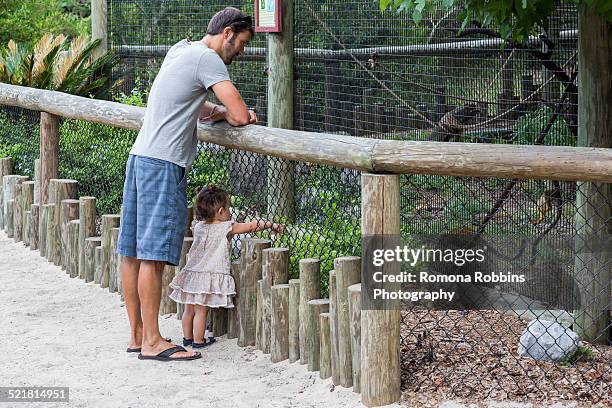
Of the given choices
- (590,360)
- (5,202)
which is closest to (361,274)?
(590,360)

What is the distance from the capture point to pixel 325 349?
5246 mm

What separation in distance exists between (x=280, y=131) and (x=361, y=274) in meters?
0.90

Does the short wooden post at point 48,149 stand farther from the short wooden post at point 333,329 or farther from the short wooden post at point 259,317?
the short wooden post at point 333,329

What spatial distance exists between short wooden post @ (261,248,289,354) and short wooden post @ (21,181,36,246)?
→ 10.5ft

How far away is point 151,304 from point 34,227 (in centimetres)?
285

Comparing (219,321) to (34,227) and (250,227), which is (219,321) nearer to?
(250,227)

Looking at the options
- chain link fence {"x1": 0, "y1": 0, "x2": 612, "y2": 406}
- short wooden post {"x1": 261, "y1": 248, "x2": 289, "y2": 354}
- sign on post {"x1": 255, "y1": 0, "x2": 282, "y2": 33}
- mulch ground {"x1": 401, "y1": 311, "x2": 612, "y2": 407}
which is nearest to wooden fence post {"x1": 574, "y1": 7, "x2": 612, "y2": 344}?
chain link fence {"x1": 0, "y1": 0, "x2": 612, "y2": 406}

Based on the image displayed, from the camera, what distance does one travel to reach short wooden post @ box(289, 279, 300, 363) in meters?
5.54

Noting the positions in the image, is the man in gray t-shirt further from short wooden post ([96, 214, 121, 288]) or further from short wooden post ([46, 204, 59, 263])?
short wooden post ([46, 204, 59, 263])

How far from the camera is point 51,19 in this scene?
14.9 meters

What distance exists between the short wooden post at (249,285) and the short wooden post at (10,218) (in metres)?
3.35

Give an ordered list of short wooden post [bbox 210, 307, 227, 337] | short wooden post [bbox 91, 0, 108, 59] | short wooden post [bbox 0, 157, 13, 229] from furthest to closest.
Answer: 1. short wooden post [bbox 91, 0, 108, 59]
2. short wooden post [bbox 0, 157, 13, 229]
3. short wooden post [bbox 210, 307, 227, 337]

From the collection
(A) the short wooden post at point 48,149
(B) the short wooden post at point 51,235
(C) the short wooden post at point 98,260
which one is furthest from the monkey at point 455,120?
(A) the short wooden post at point 48,149

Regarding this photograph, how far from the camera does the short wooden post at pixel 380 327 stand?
15.6 feet
